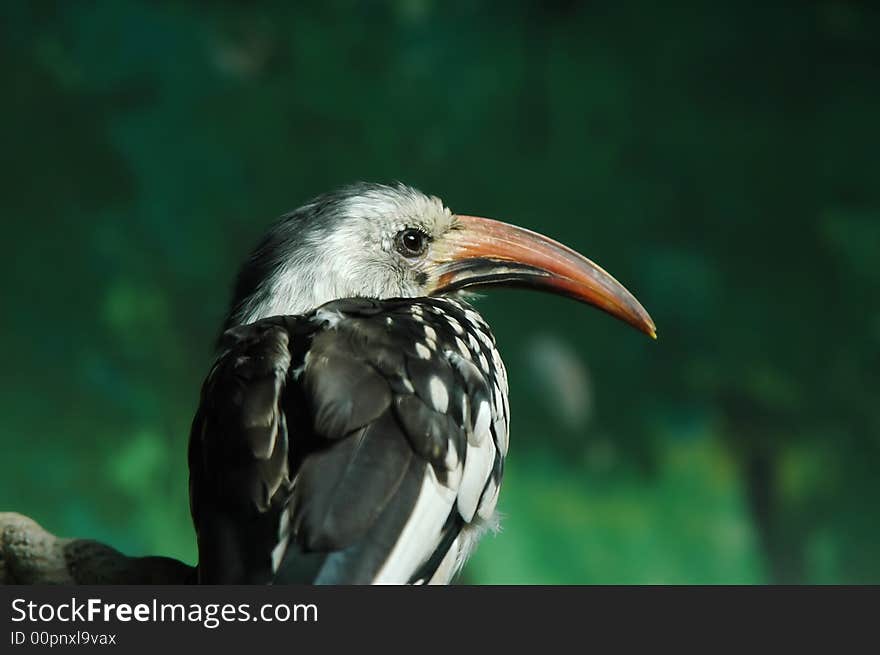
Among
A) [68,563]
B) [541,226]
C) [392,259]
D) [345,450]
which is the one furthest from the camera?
[541,226]

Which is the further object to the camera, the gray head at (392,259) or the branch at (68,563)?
the gray head at (392,259)

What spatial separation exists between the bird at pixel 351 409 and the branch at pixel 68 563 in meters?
0.29

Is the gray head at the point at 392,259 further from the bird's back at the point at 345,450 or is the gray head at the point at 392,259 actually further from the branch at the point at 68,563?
the branch at the point at 68,563

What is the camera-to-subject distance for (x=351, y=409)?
1.63m

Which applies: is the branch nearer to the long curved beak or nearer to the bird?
the bird

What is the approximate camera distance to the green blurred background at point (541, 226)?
5.77 meters

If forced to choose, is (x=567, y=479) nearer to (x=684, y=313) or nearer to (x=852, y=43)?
(x=684, y=313)

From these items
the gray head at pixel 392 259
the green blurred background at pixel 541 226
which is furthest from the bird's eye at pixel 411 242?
the green blurred background at pixel 541 226

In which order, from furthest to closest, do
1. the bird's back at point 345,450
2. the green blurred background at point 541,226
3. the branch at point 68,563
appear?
the green blurred background at point 541,226, the branch at point 68,563, the bird's back at point 345,450

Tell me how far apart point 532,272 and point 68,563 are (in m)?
1.21

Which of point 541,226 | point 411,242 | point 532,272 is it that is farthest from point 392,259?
point 541,226

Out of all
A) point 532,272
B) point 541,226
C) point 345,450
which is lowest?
point 345,450

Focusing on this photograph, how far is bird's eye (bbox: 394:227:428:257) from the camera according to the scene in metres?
2.24

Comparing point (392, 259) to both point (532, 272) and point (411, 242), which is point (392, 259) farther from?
point (532, 272)
